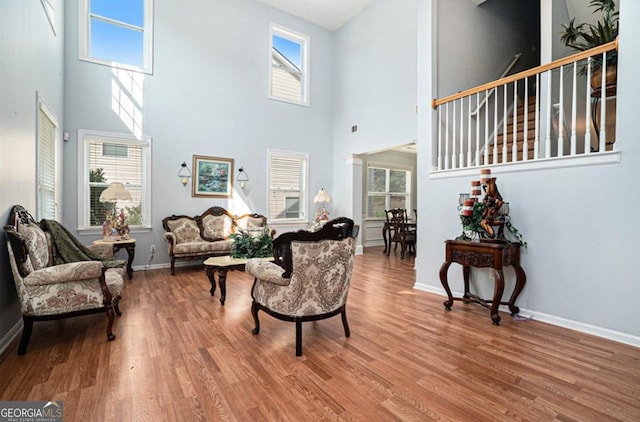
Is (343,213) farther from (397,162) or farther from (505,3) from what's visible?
(505,3)

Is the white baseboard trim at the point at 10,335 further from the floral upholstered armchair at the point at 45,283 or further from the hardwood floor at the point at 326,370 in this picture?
the floral upholstered armchair at the point at 45,283

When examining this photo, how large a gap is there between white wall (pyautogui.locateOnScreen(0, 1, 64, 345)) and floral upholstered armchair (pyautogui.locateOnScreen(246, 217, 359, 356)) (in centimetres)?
206

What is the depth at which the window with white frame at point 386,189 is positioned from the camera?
8.76m

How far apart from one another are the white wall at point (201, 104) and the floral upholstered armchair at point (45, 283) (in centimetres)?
291

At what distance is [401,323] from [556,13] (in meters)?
4.19

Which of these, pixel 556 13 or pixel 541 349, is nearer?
pixel 541 349

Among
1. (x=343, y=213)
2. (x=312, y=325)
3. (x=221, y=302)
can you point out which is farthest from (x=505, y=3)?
(x=221, y=302)

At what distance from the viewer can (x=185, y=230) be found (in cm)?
559

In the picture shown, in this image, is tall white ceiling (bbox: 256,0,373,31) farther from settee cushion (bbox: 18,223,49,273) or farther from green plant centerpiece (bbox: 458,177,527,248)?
settee cushion (bbox: 18,223,49,273)

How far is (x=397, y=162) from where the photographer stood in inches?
357

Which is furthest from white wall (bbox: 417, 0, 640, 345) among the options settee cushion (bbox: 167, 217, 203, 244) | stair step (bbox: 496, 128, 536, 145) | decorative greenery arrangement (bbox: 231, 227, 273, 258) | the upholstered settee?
settee cushion (bbox: 167, 217, 203, 244)

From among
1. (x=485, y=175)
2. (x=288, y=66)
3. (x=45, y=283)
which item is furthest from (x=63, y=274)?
(x=288, y=66)

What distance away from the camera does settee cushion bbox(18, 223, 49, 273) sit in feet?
7.97

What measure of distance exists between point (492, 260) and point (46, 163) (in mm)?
5335
